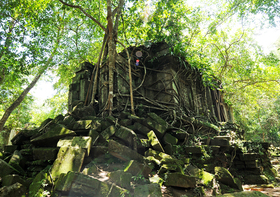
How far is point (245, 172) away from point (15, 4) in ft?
31.7

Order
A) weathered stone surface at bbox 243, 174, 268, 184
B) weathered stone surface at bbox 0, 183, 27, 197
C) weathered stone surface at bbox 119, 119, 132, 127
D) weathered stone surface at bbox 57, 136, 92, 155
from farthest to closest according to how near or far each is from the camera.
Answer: weathered stone surface at bbox 243, 174, 268, 184 < weathered stone surface at bbox 119, 119, 132, 127 < weathered stone surface at bbox 57, 136, 92, 155 < weathered stone surface at bbox 0, 183, 27, 197

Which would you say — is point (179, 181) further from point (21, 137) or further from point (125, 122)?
point (21, 137)

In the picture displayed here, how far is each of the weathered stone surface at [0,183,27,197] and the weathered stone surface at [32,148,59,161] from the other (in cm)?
81

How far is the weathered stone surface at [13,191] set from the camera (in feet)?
7.36

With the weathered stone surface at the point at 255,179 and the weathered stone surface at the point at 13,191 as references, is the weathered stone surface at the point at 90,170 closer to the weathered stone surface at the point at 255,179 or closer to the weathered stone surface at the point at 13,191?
the weathered stone surface at the point at 13,191

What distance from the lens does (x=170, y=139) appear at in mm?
4242

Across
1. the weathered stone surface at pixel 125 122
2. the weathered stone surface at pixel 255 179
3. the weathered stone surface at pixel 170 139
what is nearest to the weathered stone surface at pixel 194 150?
the weathered stone surface at pixel 170 139

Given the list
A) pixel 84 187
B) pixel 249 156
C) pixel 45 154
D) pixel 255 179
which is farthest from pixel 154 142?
pixel 255 179

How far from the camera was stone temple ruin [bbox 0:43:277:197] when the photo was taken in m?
2.48

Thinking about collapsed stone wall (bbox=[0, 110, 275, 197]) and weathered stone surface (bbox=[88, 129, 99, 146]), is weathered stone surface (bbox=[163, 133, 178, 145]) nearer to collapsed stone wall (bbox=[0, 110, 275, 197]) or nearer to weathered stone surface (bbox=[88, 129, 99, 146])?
collapsed stone wall (bbox=[0, 110, 275, 197])

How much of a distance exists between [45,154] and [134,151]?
5.61 feet

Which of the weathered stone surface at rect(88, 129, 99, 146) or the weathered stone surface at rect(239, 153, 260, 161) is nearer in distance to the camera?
the weathered stone surface at rect(88, 129, 99, 146)

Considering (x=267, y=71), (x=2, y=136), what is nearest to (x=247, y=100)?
(x=267, y=71)

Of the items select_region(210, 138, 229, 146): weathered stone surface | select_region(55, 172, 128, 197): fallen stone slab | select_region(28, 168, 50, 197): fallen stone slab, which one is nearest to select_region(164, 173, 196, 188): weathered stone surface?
select_region(55, 172, 128, 197): fallen stone slab
